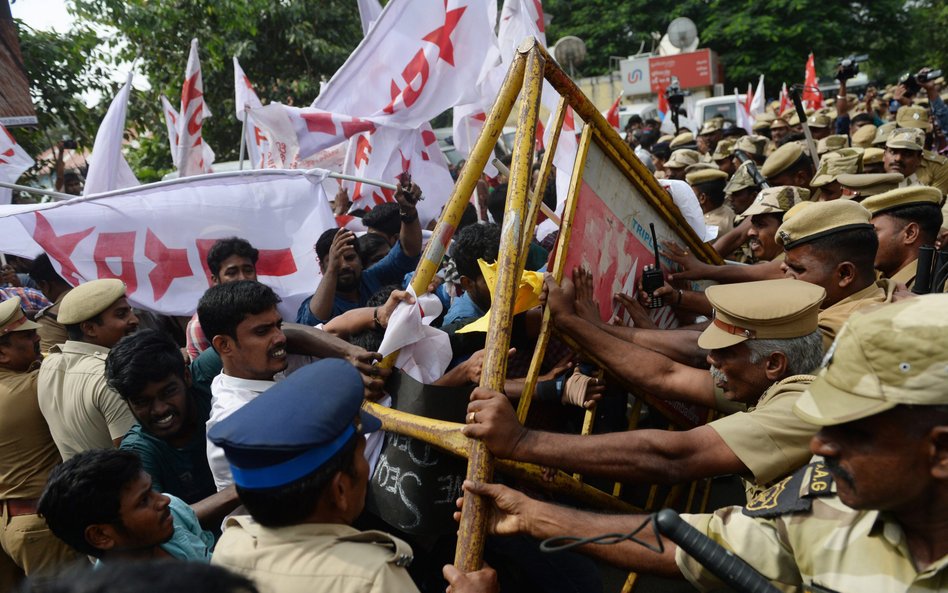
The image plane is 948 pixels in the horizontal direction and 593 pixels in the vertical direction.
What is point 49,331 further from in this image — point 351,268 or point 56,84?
point 56,84

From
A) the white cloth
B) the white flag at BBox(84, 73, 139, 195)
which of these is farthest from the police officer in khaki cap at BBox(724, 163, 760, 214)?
the white flag at BBox(84, 73, 139, 195)

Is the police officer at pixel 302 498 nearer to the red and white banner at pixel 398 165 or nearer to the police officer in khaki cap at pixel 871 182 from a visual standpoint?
the red and white banner at pixel 398 165

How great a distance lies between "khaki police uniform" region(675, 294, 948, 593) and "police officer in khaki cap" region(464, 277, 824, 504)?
22 centimetres

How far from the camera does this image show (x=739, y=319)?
7.22ft

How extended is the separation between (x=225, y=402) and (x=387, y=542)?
126 cm

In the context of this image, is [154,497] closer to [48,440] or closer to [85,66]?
[48,440]

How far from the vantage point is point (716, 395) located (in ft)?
7.92

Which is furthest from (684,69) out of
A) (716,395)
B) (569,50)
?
(716,395)

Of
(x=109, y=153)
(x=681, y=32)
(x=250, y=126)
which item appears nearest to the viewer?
(x=109, y=153)

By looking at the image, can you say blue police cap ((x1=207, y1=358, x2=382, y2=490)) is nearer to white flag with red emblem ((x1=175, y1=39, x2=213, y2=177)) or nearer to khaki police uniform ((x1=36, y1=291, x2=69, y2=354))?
khaki police uniform ((x1=36, y1=291, x2=69, y2=354))

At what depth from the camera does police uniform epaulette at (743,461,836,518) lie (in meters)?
1.59

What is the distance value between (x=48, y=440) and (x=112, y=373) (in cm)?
74

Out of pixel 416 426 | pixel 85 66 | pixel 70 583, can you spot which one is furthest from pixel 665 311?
pixel 85 66

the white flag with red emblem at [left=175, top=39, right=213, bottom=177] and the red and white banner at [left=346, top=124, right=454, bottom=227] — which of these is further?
the white flag with red emblem at [left=175, top=39, right=213, bottom=177]
